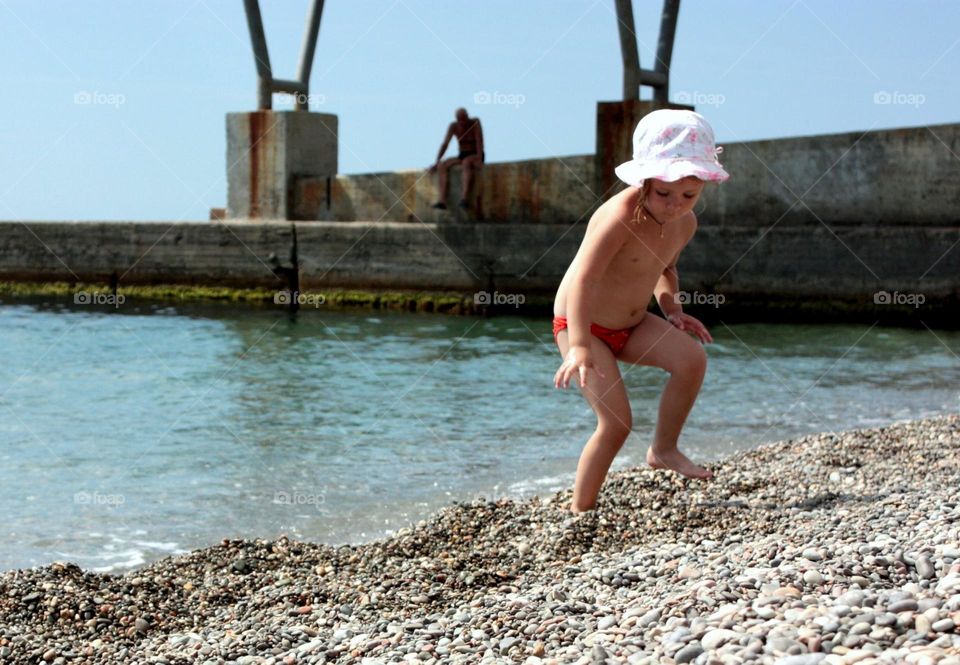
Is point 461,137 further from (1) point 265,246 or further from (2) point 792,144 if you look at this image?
(2) point 792,144

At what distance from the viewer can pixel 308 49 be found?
17.9 metres

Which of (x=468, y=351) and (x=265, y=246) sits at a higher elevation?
(x=265, y=246)

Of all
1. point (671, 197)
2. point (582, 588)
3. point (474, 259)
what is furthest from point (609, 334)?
point (474, 259)

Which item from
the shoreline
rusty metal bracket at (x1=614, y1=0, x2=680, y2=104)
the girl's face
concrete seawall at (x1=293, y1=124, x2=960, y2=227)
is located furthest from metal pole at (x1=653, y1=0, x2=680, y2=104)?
the girl's face

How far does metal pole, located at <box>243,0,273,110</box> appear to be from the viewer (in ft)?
56.6

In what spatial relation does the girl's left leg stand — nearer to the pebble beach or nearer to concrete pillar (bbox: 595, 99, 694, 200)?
the pebble beach

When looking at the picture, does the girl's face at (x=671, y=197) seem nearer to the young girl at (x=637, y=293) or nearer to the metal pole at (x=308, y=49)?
the young girl at (x=637, y=293)

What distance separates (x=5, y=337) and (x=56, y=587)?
10508mm

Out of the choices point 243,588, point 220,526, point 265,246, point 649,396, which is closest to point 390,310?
point 265,246

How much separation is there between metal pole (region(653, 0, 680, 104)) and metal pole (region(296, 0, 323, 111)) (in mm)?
5344

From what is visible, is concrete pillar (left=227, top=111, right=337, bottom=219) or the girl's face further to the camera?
concrete pillar (left=227, top=111, right=337, bottom=219)

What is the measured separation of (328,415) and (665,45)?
33.0 ft

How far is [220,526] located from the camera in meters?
5.34

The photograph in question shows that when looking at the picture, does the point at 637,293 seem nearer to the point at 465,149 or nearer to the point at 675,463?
the point at 675,463
